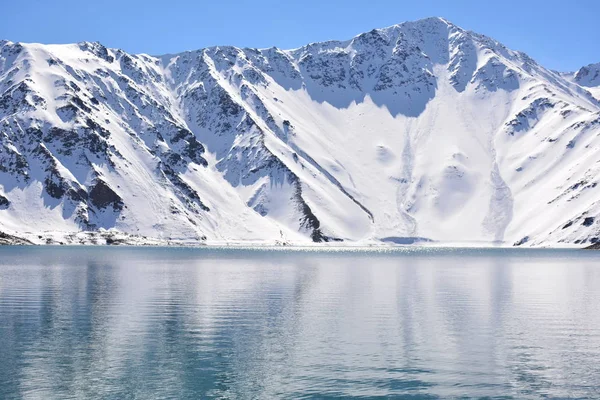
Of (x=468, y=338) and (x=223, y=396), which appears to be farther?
(x=468, y=338)

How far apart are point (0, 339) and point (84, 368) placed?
14138 millimetres

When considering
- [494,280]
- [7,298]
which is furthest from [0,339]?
[494,280]

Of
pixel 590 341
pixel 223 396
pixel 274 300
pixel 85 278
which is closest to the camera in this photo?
pixel 223 396

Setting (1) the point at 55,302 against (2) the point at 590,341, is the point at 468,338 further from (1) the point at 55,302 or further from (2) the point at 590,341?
(1) the point at 55,302

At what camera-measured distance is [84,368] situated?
50094 mm

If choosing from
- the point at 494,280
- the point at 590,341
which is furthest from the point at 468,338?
the point at 494,280

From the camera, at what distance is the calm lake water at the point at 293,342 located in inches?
1806

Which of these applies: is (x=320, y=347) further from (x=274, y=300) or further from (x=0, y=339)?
(x=274, y=300)

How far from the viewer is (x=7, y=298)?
90.4m

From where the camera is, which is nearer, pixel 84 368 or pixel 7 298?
pixel 84 368

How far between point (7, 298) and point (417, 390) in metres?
60.9

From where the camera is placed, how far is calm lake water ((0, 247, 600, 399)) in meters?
45.9

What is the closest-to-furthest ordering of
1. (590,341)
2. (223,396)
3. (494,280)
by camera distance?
(223,396) → (590,341) → (494,280)

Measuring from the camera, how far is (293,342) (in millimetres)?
60688
